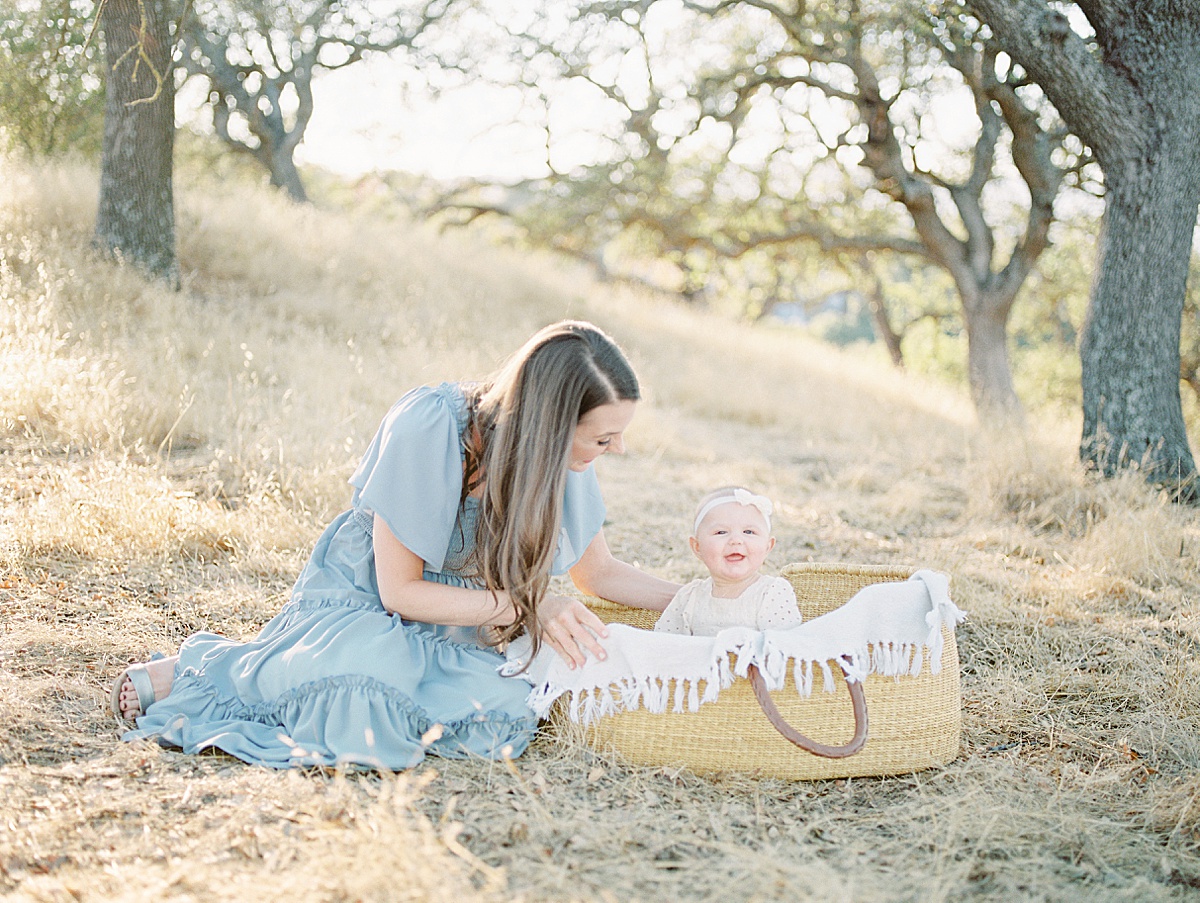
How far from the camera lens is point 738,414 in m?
9.15

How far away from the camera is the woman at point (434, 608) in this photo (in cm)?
250

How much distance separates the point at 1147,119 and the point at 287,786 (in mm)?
5579

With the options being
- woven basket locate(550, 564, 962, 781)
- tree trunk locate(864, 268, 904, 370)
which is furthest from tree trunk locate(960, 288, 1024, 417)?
woven basket locate(550, 564, 962, 781)

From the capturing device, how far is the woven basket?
8.59 feet

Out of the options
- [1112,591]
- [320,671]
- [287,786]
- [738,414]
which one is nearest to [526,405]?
[320,671]

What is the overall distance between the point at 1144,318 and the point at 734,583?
3.92 meters

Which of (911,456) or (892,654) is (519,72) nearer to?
(911,456)

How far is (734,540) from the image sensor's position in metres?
2.90

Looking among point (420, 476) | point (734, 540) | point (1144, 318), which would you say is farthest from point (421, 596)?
point (1144, 318)

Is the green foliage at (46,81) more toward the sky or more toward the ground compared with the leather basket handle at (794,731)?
more toward the sky

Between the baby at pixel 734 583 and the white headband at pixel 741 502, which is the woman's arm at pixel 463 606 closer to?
the baby at pixel 734 583

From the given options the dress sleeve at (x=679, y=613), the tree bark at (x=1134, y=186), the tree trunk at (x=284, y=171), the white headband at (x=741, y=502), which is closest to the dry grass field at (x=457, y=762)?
the tree bark at (x=1134, y=186)

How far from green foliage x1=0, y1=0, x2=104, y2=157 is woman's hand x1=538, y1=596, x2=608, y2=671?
12.5 feet

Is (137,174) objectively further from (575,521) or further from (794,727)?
(794,727)
